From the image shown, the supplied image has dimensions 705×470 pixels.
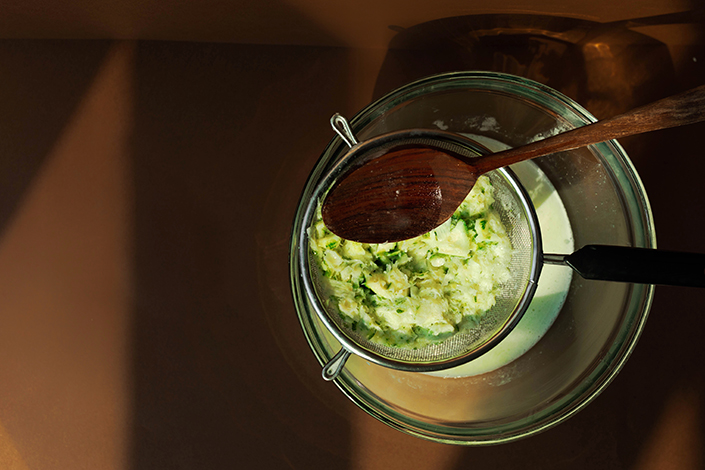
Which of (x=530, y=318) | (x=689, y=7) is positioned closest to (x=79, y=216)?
(x=530, y=318)

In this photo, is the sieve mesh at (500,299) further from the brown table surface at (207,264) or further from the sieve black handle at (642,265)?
the brown table surface at (207,264)

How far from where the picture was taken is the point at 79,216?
1370 millimetres

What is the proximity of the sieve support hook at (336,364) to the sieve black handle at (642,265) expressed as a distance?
54cm

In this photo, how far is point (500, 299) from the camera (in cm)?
113

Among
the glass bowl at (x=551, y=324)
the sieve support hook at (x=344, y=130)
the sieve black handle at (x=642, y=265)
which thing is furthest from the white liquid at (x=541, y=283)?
the sieve support hook at (x=344, y=130)

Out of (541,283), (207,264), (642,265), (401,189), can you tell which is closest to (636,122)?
(642,265)

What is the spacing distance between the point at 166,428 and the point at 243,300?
0.41m

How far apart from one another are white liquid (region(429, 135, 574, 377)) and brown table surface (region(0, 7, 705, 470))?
234 mm

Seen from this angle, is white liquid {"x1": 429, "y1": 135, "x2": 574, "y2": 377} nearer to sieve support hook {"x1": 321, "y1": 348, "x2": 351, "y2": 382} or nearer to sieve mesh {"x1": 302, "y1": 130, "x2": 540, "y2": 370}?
sieve mesh {"x1": 302, "y1": 130, "x2": 540, "y2": 370}

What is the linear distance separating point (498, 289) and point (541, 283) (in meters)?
0.15

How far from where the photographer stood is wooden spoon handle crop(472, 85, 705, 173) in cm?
75

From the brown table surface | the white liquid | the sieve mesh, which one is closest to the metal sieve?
the sieve mesh

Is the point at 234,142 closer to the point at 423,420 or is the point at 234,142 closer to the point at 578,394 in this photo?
the point at 423,420

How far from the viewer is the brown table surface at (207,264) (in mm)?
1243
